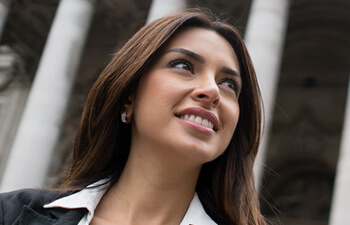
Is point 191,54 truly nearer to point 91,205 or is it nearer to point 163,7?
point 91,205

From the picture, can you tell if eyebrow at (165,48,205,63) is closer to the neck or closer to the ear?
the ear

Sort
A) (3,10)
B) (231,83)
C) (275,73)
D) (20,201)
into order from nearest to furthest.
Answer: (20,201), (231,83), (275,73), (3,10)

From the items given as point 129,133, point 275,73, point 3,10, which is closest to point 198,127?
point 129,133

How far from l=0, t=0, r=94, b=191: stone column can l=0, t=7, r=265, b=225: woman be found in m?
10.6

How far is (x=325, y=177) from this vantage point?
17172 millimetres

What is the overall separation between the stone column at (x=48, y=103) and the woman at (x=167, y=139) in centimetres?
1063

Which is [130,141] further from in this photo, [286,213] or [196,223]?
[286,213]

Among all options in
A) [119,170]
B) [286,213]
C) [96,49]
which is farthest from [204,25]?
[96,49]

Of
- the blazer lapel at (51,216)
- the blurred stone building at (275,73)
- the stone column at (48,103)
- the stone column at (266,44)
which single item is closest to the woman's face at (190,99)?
the blazer lapel at (51,216)

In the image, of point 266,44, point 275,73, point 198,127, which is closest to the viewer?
point 198,127

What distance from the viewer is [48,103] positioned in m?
13.1

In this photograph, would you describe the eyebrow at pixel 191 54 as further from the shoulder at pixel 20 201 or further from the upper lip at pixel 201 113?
the shoulder at pixel 20 201

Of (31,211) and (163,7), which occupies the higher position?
(163,7)

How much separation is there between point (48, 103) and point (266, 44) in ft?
18.7
